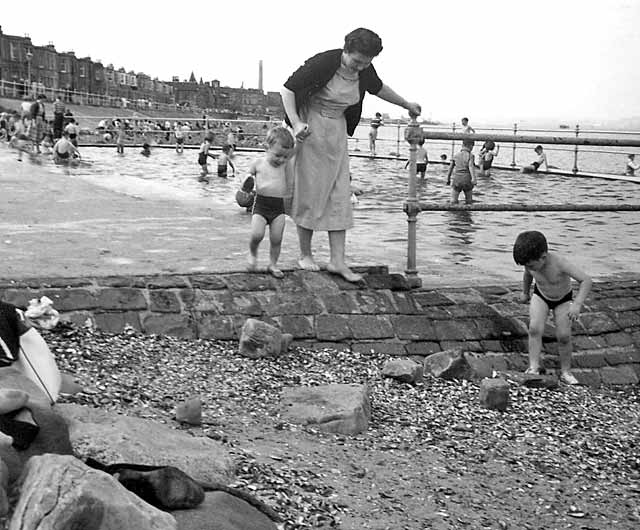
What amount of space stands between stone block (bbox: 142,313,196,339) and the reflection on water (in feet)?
7.72

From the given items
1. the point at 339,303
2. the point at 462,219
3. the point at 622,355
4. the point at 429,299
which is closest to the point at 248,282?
the point at 339,303

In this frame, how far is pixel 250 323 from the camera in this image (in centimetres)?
512

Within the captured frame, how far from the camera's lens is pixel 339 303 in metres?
5.85

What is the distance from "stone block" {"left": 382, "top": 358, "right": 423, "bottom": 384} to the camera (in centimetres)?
501

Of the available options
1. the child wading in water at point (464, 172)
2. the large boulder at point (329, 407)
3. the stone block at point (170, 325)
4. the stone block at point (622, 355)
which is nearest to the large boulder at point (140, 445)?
the large boulder at point (329, 407)

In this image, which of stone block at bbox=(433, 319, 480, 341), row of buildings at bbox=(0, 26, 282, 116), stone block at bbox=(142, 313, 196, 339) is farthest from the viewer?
row of buildings at bbox=(0, 26, 282, 116)

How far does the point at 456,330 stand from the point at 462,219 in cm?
581

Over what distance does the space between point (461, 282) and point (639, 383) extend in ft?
4.72

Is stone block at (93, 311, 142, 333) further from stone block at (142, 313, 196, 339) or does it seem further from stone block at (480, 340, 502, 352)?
stone block at (480, 340, 502, 352)

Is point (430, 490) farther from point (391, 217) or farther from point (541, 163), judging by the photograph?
point (541, 163)

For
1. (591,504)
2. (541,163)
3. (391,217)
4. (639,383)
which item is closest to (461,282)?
(639,383)

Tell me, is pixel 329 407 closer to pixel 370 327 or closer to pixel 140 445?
pixel 140 445

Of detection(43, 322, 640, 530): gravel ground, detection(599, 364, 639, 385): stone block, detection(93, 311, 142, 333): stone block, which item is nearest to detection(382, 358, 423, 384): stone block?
detection(43, 322, 640, 530): gravel ground

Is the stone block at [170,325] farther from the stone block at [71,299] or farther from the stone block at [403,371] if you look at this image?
the stone block at [403,371]
